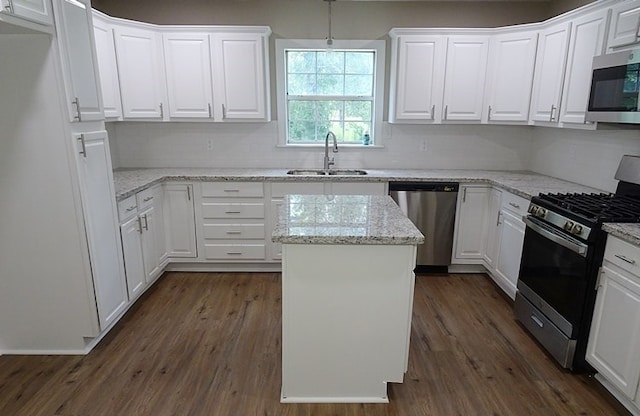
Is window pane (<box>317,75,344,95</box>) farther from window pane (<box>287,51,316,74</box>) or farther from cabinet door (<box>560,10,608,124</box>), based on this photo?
cabinet door (<box>560,10,608,124</box>)

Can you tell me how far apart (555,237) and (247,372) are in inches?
80.5

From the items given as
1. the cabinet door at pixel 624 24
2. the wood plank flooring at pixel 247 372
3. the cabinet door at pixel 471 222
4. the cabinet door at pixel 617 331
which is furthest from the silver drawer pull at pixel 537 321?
the cabinet door at pixel 624 24

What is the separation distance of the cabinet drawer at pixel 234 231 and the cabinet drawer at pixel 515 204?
2.16 meters

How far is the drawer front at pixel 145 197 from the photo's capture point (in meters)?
3.11

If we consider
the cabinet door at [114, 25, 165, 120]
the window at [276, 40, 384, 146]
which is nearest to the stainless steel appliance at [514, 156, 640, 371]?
the window at [276, 40, 384, 146]

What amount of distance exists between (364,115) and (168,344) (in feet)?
9.38

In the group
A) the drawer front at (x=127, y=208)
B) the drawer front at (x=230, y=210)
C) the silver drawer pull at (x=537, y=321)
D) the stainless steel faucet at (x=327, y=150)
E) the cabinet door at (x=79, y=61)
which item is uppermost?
the cabinet door at (x=79, y=61)

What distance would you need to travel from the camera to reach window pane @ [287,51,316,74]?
3976mm

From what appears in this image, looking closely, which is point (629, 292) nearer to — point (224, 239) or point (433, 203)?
point (433, 203)

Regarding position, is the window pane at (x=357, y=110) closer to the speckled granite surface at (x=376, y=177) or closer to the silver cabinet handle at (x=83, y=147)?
the speckled granite surface at (x=376, y=177)

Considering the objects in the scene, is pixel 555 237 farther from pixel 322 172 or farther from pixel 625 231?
pixel 322 172

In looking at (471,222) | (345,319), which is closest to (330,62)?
(471,222)

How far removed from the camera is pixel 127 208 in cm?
290

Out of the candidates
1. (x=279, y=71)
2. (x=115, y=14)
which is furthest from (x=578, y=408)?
(x=115, y=14)
